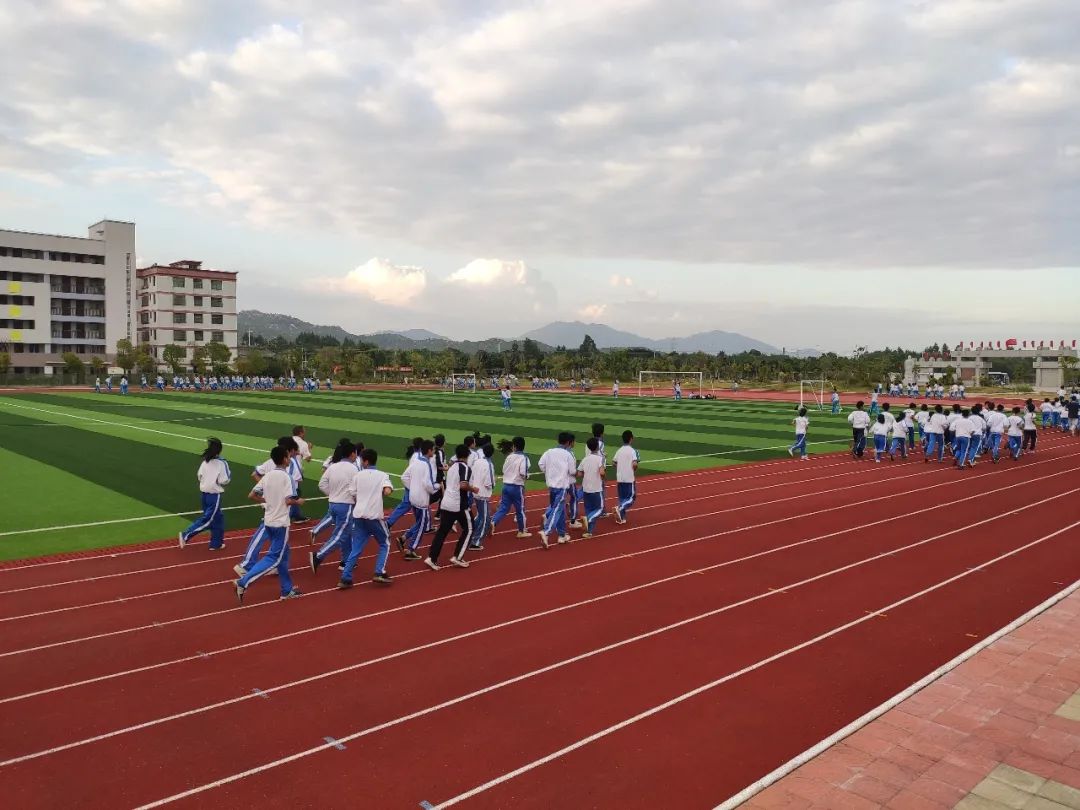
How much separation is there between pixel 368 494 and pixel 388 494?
263mm

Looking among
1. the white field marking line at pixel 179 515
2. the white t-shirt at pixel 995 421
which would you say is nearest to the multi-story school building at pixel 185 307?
the white field marking line at pixel 179 515

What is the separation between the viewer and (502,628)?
8297 mm

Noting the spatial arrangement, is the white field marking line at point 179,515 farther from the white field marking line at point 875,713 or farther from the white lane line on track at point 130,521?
the white field marking line at point 875,713

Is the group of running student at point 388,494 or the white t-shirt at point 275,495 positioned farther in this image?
the group of running student at point 388,494

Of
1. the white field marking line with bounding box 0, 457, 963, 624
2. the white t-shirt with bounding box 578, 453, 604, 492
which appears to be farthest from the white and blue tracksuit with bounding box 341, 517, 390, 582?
the white t-shirt with bounding box 578, 453, 604, 492

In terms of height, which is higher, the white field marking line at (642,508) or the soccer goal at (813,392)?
the soccer goal at (813,392)

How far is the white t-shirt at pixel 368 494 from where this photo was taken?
9.46 meters

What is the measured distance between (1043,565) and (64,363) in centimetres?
8690

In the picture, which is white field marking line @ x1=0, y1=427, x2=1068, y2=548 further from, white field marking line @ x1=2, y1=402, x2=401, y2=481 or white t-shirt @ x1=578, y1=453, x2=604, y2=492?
white field marking line @ x1=2, y1=402, x2=401, y2=481

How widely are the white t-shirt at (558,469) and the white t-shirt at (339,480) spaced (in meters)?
3.22

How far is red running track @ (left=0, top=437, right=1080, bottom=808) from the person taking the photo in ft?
17.8

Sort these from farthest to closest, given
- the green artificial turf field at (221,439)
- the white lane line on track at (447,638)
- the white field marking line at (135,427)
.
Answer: the white field marking line at (135,427), the green artificial turf field at (221,439), the white lane line on track at (447,638)

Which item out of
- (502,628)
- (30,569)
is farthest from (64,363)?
(502,628)

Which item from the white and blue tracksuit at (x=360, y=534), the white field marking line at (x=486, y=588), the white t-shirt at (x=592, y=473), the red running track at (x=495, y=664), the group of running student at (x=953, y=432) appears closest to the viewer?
the red running track at (x=495, y=664)
